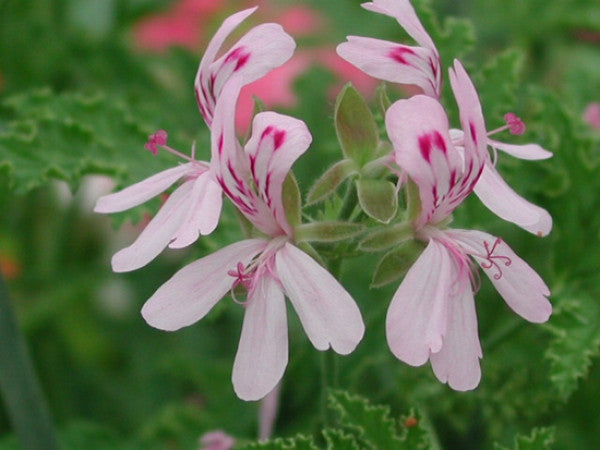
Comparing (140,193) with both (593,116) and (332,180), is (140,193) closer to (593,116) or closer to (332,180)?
(332,180)

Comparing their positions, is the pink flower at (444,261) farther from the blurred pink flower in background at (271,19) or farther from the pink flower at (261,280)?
the blurred pink flower in background at (271,19)

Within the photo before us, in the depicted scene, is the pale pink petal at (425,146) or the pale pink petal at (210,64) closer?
the pale pink petal at (425,146)

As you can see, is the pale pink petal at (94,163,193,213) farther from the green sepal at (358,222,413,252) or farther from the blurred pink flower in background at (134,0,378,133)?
the blurred pink flower in background at (134,0,378,133)

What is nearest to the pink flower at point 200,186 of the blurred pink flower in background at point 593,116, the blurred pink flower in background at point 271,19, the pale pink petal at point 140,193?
the pale pink petal at point 140,193

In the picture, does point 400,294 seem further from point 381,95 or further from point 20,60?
point 20,60

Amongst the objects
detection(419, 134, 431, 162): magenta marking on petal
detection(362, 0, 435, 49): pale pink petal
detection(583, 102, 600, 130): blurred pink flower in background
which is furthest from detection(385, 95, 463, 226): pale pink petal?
detection(583, 102, 600, 130): blurred pink flower in background

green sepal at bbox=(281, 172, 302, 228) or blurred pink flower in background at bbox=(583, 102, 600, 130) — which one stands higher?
green sepal at bbox=(281, 172, 302, 228)

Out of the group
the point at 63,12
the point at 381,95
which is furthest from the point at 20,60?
the point at 381,95

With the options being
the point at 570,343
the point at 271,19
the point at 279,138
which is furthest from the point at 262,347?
the point at 271,19
